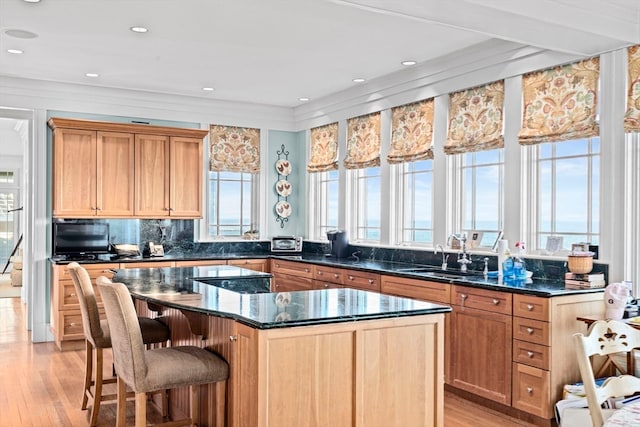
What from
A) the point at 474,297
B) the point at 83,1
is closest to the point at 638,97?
the point at 474,297

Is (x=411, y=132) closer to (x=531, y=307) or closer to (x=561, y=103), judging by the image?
(x=561, y=103)

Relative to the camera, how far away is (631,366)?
3.68 m

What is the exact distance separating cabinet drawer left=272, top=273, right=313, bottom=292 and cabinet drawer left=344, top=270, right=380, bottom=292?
760 millimetres

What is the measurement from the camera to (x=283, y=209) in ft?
26.1

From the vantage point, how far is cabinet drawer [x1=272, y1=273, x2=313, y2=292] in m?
6.46

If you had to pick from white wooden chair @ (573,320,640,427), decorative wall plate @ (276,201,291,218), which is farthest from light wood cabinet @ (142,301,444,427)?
decorative wall plate @ (276,201,291,218)

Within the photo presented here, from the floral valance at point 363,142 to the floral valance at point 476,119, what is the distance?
3.91 ft

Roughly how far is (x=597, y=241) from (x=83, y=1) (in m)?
3.99

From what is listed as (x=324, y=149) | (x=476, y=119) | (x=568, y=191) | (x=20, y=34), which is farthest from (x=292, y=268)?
(x=20, y=34)

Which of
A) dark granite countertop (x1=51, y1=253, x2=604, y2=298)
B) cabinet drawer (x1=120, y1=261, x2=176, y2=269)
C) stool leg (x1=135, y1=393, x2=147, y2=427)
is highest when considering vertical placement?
dark granite countertop (x1=51, y1=253, x2=604, y2=298)

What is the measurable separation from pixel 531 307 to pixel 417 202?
2.29 metres

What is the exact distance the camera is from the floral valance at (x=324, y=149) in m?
A: 7.28

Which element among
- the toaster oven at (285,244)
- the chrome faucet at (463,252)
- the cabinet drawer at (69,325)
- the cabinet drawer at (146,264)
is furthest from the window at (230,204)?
the chrome faucet at (463,252)

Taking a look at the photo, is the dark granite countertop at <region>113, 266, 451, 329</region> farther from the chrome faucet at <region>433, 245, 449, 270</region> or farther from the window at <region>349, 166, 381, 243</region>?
the window at <region>349, 166, 381, 243</region>
